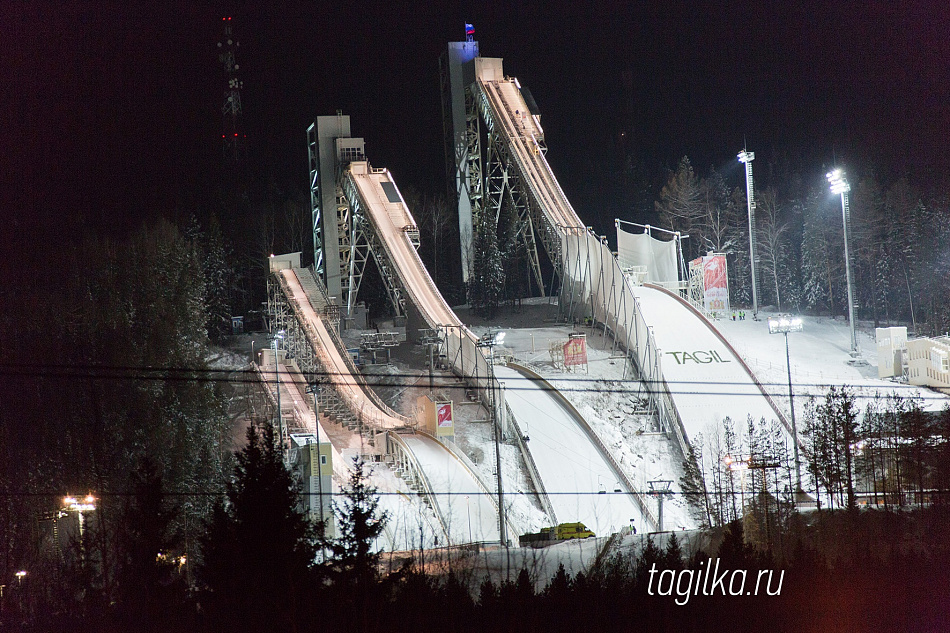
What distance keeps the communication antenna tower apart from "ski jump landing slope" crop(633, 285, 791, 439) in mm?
24846

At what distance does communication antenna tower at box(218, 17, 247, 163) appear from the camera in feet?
171

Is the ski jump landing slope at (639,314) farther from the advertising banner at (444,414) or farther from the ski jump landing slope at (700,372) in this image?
the advertising banner at (444,414)

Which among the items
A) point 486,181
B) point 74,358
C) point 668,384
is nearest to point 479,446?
point 668,384

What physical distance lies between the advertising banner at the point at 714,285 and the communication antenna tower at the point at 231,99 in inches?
988

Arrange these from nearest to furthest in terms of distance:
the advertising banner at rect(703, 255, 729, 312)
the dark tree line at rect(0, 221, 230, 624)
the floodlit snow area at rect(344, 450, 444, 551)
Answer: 1. the floodlit snow area at rect(344, 450, 444, 551)
2. the dark tree line at rect(0, 221, 230, 624)
3. the advertising banner at rect(703, 255, 729, 312)

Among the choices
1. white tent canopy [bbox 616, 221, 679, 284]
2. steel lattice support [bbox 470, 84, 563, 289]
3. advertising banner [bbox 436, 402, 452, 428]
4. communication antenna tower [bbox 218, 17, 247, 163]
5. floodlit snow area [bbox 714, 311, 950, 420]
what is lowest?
advertising banner [bbox 436, 402, 452, 428]

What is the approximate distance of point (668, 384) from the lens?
32656 millimetres

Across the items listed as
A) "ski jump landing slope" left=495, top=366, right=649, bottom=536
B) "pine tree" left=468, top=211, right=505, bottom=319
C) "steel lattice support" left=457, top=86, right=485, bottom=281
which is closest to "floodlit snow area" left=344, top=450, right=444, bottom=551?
"ski jump landing slope" left=495, top=366, right=649, bottom=536

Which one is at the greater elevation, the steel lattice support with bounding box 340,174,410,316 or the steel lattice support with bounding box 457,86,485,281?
the steel lattice support with bounding box 457,86,485,281

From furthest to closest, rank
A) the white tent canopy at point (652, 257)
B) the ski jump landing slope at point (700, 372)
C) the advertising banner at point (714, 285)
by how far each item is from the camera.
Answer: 1. the white tent canopy at point (652, 257)
2. the advertising banner at point (714, 285)
3. the ski jump landing slope at point (700, 372)

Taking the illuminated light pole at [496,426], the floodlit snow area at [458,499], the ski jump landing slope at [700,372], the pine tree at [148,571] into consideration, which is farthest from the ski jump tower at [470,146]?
the pine tree at [148,571]

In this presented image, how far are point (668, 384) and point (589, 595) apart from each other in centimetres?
1678

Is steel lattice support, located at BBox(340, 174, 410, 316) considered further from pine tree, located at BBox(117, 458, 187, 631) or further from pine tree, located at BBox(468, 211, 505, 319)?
pine tree, located at BBox(117, 458, 187, 631)

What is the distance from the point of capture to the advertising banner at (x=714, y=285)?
136 ft
